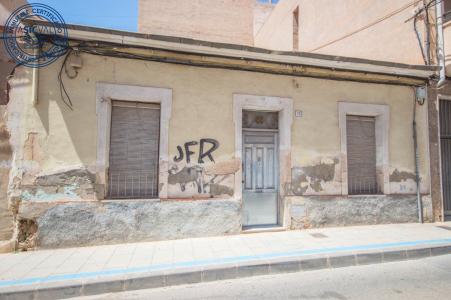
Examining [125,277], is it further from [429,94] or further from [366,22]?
[366,22]

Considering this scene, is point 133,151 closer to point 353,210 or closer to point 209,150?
point 209,150

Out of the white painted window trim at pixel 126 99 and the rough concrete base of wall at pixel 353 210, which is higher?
the white painted window trim at pixel 126 99

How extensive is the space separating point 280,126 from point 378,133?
8.75 ft

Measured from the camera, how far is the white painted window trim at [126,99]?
17.7 ft

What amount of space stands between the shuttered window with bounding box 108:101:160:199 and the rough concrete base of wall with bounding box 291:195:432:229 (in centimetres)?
321

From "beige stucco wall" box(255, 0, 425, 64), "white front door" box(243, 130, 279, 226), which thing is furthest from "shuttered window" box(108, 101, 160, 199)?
"beige stucco wall" box(255, 0, 425, 64)

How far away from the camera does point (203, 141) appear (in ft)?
19.4

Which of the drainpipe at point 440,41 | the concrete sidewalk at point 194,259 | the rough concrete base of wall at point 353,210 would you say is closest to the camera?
the concrete sidewalk at point 194,259

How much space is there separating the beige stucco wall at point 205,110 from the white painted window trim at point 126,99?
0.10 m

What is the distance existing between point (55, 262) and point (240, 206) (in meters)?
3.42

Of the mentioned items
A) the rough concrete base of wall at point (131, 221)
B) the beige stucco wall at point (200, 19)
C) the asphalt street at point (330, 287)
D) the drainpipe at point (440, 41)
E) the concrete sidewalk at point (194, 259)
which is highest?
the beige stucco wall at point (200, 19)

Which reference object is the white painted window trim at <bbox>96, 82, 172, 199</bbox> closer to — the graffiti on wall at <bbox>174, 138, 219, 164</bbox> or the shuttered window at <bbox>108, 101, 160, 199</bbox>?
the shuttered window at <bbox>108, 101, 160, 199</bbox>

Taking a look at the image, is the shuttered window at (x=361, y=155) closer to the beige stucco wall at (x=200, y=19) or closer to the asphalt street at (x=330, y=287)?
the asphalt street at (x=330, y=287)

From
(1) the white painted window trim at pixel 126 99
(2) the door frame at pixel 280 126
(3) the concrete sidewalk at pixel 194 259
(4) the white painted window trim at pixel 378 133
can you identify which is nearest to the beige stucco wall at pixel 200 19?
(2) the door frame at pixel 280 126
